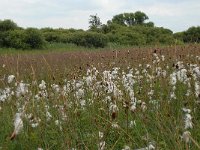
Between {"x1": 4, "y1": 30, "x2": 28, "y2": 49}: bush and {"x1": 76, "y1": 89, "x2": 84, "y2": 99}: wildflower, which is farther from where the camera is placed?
{"x1": 4, "y1": 30, "x2": 28, "y2": 49}: bush

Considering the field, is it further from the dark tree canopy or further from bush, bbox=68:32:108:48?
the dark tree canopy

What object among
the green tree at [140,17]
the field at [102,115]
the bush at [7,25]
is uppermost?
the green tree at [140,17]

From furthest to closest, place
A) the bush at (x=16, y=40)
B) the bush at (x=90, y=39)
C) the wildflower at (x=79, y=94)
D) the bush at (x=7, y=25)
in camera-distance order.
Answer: the bush at (x=7, y=25), the bush at (x=90, y=39), the bush at (x=16, y=40), the wildflower at (x=79, y=94)

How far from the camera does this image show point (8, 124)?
504cm

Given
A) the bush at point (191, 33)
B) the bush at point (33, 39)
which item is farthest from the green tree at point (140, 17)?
the bush at point (33, 39)

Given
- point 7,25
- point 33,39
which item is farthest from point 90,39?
point 7,25

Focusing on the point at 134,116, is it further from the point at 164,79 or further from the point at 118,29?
the point at 118,29

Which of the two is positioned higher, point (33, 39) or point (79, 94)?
point (33, 39)

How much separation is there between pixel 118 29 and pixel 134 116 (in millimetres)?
27669

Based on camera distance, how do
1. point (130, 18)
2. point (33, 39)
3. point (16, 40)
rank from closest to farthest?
point (16, 40)
point (33, 39)
point (130, 18)

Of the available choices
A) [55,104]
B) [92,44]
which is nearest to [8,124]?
[55,104]

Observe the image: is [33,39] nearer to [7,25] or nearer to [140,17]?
[7,25]

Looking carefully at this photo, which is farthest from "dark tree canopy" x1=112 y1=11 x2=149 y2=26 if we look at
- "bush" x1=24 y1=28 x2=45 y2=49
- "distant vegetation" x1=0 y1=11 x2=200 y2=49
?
"bush" x1=24 y1=28 x2=45 y2=49

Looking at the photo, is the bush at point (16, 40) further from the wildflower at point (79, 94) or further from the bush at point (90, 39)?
the wildflower at point (79, 94)
